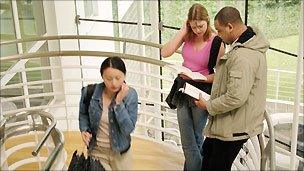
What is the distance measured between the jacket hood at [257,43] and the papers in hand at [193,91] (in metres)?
0.39

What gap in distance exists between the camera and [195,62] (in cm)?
261

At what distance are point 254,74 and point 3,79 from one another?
2.54 meters

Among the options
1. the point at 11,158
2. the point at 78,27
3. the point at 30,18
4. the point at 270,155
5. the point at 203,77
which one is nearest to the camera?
the point at 270,155

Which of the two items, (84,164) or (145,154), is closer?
(84,164)

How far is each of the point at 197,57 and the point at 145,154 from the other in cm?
123

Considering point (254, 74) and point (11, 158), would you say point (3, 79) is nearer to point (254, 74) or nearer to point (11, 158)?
point (11, 158)

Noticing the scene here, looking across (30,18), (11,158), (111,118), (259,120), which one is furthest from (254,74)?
(30,18)

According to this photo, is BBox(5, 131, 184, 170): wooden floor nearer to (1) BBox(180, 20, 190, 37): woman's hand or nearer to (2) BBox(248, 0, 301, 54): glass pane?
(1) BBox(180, 20, 190, 37): woman's hand

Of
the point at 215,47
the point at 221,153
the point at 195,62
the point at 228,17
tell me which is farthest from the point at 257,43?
the point at 221,153

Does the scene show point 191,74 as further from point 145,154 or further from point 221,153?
point 145,154

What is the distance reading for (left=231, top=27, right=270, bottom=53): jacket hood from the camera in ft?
7.10

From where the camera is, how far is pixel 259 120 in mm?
2344

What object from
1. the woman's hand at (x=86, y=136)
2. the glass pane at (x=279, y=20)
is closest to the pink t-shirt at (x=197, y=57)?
the woman's hand at (x=86, y=136)

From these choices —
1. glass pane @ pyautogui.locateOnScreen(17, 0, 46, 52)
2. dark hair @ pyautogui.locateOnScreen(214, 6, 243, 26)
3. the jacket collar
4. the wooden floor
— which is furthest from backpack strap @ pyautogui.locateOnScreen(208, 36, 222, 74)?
glass pane @ pyautogui.locateOnScreen(17, 0, 46, 52)
